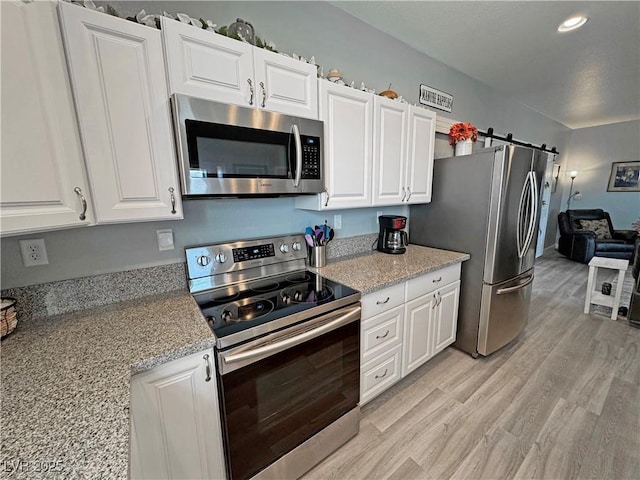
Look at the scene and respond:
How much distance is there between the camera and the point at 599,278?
4047 millimetres

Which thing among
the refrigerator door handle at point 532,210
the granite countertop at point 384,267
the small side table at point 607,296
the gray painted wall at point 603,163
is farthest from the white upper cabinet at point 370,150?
the gray painted wall at point 603,163

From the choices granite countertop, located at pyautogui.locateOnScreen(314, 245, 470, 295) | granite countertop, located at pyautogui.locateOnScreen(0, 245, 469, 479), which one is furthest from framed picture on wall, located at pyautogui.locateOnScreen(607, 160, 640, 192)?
granite countertop, located at pyautogui.locateOnScreen(0, 245, 469, 479)

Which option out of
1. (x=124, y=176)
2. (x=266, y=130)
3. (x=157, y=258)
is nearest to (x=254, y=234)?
(x=157, y=258)

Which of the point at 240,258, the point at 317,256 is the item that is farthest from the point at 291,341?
the point at 317,256

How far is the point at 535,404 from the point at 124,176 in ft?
9.02

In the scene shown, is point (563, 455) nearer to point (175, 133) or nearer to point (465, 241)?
point (465, 241)

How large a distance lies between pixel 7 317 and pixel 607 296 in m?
4.92

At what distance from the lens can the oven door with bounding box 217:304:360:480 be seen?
106 centimetres

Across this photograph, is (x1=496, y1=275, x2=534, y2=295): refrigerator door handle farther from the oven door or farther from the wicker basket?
the wicker basket

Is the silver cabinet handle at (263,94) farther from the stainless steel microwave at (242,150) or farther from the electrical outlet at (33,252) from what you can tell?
the electrical outlet at (33,252)

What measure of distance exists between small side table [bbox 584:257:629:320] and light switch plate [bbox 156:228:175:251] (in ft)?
13.5

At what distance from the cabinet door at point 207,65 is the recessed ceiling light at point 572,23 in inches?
98.6

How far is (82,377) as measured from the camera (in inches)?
30.6

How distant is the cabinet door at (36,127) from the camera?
794 millimetres
